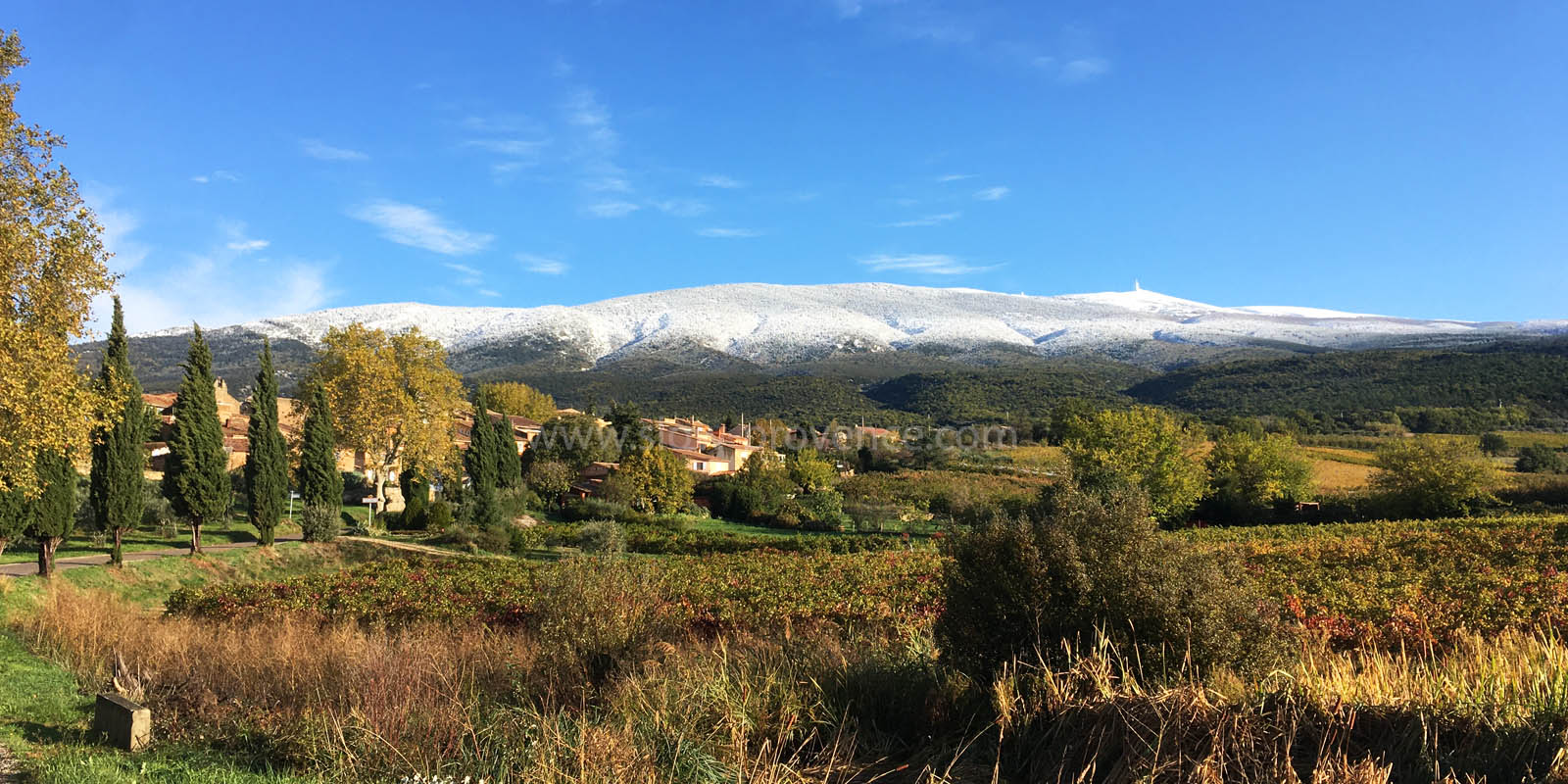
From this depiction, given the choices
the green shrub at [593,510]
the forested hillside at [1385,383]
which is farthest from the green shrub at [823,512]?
the forested hillside at [1385,383]

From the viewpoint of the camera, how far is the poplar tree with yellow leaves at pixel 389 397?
113 feet

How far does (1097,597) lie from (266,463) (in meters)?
26.5

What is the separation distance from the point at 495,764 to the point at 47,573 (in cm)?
1697

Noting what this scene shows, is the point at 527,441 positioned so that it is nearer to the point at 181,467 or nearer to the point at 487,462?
the point at 487,462

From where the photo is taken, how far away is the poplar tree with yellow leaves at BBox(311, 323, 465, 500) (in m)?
34.5

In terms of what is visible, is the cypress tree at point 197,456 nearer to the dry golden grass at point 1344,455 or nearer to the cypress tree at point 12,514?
the cypress tree at point 12,514

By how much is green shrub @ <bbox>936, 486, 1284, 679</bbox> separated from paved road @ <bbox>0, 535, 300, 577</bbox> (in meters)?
18.4

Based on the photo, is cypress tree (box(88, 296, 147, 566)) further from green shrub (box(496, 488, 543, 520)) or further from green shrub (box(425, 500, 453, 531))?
green shrub (box(496, 488, 543, 520))

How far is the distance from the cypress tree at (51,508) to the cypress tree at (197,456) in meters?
5.06

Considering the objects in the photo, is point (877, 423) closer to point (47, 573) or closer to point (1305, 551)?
point (1305, 551)

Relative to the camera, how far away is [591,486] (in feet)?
176

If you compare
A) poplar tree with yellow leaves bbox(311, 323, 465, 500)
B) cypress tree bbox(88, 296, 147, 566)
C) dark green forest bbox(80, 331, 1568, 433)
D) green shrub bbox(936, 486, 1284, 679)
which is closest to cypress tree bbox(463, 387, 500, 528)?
poplar tree with yellow leaves bbox(311, 323, 465, 500)

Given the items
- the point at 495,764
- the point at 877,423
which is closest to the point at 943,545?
the point at 495,764

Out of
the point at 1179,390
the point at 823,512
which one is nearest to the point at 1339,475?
the point at 823,512
